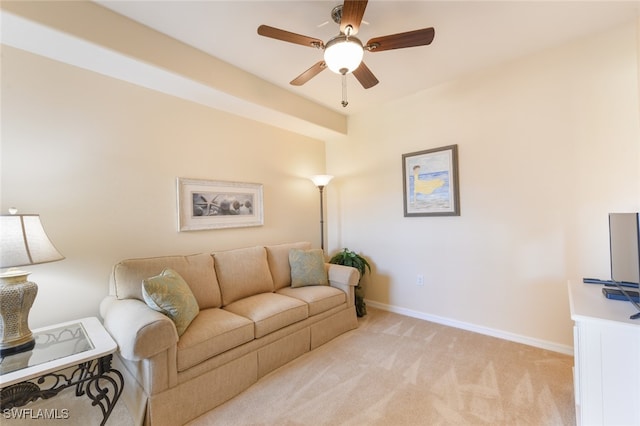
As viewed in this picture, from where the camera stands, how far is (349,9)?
1.49 meters

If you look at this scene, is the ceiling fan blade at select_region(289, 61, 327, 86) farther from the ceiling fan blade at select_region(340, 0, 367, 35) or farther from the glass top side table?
the glass top side table

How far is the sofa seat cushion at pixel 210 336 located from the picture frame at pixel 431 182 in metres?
2.23

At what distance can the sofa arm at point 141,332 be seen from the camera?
58.7 inches

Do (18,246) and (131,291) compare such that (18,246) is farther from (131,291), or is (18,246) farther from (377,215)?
(377,215)

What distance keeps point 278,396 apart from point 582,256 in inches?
105

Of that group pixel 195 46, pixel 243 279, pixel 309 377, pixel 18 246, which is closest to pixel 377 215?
pixel 243 279

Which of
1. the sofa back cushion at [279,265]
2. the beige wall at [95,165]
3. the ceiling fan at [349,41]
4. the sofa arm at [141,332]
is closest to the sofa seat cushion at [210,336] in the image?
the sofa arm at [141,332]

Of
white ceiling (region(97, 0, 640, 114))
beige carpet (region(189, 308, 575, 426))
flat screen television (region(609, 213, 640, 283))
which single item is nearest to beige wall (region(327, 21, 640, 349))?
white ceiling (region(97, 0, 640, 114))

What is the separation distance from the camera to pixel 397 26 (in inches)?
81.3

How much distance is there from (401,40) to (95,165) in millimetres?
2462

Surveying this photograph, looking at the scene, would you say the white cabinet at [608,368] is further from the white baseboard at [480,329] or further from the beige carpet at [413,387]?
the white baseboard at [480,329]

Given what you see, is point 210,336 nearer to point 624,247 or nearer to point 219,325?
point 219,325

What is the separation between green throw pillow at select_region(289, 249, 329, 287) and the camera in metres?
2.96

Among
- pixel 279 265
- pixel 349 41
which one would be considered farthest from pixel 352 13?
pixel 279 265
